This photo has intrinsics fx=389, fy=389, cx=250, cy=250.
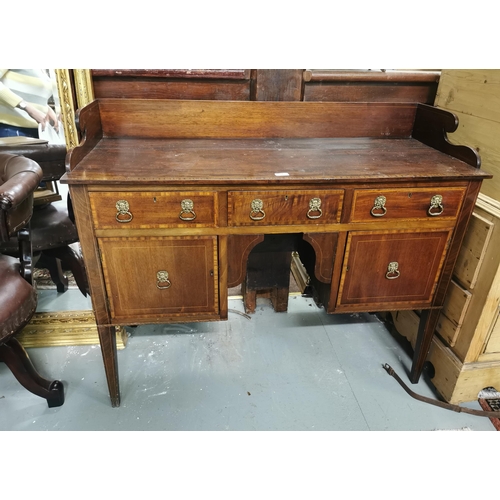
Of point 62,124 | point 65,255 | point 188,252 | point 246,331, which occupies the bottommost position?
point 246,331

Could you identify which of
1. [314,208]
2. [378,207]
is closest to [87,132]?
[314,208]

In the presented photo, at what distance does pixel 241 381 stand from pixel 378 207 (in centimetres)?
99

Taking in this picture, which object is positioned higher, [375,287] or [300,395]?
[375,287]

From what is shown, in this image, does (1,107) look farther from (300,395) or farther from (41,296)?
(300,395)

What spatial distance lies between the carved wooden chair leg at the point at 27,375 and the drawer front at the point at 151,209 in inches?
24.7

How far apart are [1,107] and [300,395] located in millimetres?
1710

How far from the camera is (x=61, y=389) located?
64.3 inches

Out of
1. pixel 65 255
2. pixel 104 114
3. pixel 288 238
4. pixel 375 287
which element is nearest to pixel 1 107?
pixel 104 114

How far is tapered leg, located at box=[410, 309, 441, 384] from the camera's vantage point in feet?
5.42

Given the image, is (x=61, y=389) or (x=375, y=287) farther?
(x=61, y=389)

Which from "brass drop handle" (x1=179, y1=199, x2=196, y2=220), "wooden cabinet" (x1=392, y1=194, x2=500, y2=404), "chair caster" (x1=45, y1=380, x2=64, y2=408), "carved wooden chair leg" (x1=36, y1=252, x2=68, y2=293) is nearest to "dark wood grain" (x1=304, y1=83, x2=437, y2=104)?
"wooden cabinet" (x1=392, y1=194, x2=500, y2=404)

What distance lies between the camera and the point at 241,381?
5.85ft

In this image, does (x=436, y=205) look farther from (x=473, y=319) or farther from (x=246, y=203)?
(x=246, y=203)

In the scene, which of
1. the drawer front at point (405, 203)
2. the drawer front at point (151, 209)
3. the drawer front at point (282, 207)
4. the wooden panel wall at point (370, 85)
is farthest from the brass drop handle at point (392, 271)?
the wooden panel wall at point (370, 85)
